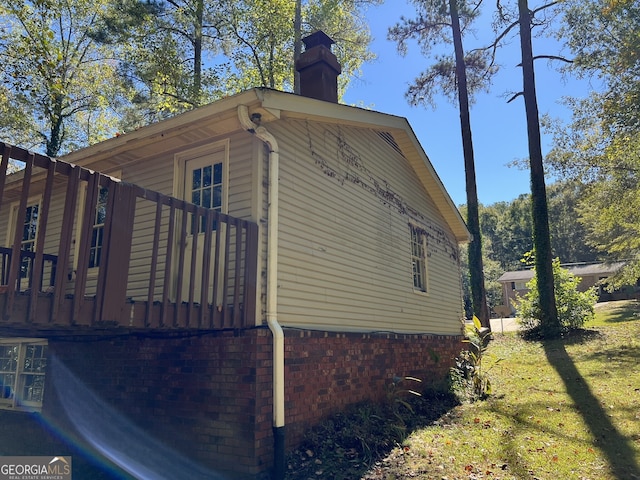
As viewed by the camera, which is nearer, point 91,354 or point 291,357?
point 291,357

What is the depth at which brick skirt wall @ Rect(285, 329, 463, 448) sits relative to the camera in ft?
18.8

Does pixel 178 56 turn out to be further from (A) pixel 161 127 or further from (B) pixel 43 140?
(A) pixel 161 127

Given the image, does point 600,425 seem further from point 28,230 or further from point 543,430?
point 28,230

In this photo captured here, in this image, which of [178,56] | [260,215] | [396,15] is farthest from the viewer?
[178,56]

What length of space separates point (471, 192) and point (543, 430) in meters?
11.5

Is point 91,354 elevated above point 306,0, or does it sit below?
below

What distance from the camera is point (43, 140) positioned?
2036 centimetres

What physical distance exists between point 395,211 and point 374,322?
274 cm

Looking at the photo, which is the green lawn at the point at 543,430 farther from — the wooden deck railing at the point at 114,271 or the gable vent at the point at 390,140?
the gable vent at the point at 390,140

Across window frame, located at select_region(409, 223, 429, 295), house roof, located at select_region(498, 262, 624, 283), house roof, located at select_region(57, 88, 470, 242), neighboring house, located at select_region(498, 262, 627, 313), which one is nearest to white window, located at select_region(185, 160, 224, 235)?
house roof, located at select_region(57, 88, 470, 242)

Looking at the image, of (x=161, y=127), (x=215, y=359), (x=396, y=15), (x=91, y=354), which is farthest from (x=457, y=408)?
(x=396, y=15)

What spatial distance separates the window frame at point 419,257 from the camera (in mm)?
10406

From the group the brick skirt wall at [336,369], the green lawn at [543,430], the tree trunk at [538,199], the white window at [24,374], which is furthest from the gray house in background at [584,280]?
the white window at [24,374]

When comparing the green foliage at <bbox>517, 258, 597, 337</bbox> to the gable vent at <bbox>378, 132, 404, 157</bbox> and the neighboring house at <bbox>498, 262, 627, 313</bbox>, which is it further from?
the neighboring house at <bbox>498, 262, 627, 313</bbox>
